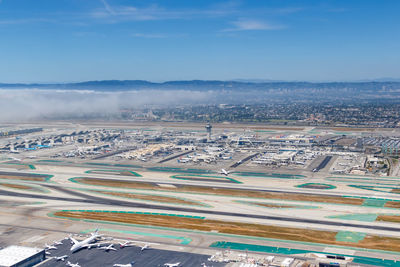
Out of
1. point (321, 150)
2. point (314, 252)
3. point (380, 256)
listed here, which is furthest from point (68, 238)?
point (321, 150)

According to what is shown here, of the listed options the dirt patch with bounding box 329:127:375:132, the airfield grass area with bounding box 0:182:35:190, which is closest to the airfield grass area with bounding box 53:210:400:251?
the airfield grass area with bounding box 0:182:35:190

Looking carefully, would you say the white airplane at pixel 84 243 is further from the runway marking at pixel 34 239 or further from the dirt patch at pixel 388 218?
the dirt patch at pixel 388 218

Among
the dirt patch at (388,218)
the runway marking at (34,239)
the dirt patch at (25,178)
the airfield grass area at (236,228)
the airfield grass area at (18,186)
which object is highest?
the dirt patch at (25,178)

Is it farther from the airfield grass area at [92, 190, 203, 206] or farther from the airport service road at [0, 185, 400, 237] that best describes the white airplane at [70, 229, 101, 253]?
the airfield grass area at [92, 190, 203, 206]

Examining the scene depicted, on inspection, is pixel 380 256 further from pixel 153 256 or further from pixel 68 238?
pixel 68 238

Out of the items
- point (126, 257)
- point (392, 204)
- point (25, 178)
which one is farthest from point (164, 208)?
point (25, 178)


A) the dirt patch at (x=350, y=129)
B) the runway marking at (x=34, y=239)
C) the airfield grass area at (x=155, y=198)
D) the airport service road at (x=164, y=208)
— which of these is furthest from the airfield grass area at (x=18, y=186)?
the dirt patch at (x=350, y=129)

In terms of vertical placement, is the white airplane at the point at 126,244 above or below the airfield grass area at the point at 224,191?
below

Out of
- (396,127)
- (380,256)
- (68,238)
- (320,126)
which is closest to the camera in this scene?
(380,256)
